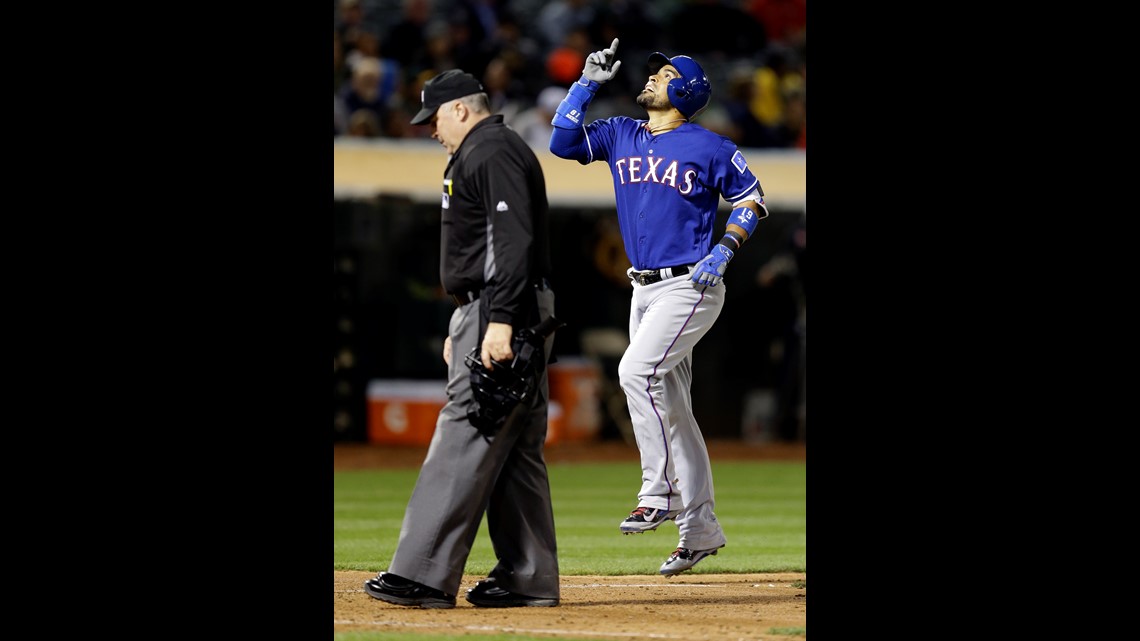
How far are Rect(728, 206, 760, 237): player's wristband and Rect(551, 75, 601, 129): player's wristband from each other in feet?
2.70

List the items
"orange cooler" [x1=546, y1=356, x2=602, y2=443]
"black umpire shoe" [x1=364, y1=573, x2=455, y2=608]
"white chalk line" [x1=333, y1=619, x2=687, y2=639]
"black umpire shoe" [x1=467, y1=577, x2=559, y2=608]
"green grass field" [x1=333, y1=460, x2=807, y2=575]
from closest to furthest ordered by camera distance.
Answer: "white chalk line" [x1=333, y1=619, x2=687, y2=639] < "black umpire shoe" [x1=364, y1=573, x2=455, y2=608] < "black umpire shoe" [x1=467, y1=577, x2=559, y2=608] < "green grass field" [x1=333, y1=460, x2=807, y2=575] < "orange cooler" [x1=546, y1=356, x2=602, y2=443]

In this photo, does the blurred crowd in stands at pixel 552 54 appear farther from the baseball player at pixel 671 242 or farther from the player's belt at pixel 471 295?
the player's belt at pixel 471 295

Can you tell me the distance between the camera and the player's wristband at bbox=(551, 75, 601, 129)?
6.88m

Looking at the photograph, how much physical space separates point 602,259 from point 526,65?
119 inches

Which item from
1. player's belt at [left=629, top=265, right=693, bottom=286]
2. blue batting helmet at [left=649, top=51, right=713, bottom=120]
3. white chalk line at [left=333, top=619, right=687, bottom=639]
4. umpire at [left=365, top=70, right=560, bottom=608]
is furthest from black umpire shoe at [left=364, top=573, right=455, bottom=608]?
blue batting helmet at [left=649, top=51, right=713, bottom=120]

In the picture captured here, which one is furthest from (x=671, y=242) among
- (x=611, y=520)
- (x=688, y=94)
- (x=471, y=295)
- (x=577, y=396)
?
(x=577, y=396)

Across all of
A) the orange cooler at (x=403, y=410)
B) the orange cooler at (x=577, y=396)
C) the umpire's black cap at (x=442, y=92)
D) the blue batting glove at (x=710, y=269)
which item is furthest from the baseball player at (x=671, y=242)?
the orange cooler at (x=577, y=396)

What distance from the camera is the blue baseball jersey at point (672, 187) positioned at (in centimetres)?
677

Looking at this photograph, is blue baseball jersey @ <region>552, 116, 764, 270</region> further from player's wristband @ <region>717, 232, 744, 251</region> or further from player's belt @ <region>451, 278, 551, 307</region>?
player's belt @ <region>451, 278, 551, 307</region>

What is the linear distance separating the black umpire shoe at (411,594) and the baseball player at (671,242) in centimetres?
107

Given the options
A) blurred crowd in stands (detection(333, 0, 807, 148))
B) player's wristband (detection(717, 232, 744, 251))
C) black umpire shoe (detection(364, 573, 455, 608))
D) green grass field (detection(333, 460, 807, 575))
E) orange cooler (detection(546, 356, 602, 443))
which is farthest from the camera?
blurred crowd in stands (detection(333, 0, 807, 148))

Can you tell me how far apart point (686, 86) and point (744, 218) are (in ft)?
2.20

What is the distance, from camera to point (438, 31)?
17.3 m

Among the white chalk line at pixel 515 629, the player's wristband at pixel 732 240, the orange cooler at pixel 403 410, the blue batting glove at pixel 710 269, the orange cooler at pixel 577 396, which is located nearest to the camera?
the white chalk line at pixel 515 629
